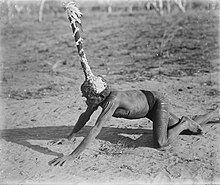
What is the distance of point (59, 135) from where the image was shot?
17.1 ft

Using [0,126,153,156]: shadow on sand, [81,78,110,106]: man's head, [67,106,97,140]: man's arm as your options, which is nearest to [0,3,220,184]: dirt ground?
[0,126,153,156]: shadow on sand

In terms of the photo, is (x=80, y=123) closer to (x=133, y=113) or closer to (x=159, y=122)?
(x=133, y=113)

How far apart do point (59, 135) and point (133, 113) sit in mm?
1140

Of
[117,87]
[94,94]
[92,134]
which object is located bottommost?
[117,87]

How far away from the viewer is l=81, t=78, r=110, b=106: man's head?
4.32m

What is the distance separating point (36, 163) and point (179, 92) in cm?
325

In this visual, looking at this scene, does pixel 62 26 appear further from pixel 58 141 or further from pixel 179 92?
pixel 58 141

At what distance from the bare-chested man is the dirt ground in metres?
0.12

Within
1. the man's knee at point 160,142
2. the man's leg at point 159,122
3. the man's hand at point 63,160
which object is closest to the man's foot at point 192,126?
the man's leg at point 159,122

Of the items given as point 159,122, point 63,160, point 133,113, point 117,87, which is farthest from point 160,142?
point 117,87

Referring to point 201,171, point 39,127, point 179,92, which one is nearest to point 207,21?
point 179,92

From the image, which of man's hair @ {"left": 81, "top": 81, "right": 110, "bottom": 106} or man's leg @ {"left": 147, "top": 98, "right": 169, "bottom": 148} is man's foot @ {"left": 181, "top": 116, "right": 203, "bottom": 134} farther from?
man's hair @ {"left": 81, "top": 81, "right": 110, "bottom": 106}

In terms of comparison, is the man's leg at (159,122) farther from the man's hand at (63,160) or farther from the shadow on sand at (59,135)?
the man's hand at (63,160)

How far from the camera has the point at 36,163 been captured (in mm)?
4328
